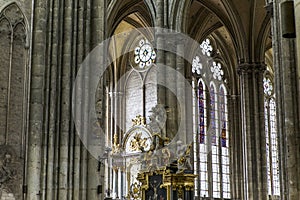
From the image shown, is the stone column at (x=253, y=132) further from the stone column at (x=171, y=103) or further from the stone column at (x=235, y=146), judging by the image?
the stone column at (x=171, y=103)

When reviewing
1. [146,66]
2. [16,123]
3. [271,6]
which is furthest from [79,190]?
[146,66]

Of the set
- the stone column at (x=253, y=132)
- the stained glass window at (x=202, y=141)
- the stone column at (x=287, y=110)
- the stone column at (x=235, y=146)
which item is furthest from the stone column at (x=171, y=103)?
the stone column at (x=235, y=146)

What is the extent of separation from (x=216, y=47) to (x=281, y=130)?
15.4 metres

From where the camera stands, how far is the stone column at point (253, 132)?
2281 centimetres

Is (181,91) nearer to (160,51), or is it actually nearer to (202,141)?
(160,51)

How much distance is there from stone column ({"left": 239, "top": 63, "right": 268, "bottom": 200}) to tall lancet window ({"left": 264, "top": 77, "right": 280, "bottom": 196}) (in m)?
4.67

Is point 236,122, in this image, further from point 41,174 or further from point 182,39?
point 41,174

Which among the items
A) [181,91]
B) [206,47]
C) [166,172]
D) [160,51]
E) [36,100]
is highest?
[206,47]

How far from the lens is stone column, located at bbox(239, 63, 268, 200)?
2281 cm

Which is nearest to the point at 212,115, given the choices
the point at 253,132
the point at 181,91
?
the point at 253,132

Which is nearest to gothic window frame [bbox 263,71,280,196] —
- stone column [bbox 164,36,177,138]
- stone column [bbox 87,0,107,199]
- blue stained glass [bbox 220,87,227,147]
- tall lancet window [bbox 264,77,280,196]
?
tall lancet window [bbox 264,77,280,196]

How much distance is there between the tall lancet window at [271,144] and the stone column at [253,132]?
15.3ft

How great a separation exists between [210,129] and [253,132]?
4.11 metres

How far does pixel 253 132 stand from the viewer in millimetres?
23406
